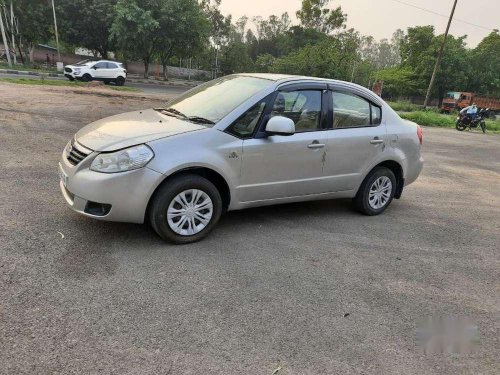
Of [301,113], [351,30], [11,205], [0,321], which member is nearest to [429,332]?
[301,113]

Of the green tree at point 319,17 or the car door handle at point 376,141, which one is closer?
the car door handle at point 376,141

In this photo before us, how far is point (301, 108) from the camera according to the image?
15.8ft

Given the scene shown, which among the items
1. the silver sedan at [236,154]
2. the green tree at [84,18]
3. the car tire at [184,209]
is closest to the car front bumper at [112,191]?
the silver sedan at [236,154]

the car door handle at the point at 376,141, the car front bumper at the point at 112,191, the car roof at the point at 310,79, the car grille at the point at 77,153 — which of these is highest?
the car roof at the point at 310,79

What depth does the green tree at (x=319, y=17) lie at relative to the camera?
57594mm

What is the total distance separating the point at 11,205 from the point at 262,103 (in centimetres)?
292

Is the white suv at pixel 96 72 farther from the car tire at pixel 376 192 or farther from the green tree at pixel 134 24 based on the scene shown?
the car tire at pixel 376 192

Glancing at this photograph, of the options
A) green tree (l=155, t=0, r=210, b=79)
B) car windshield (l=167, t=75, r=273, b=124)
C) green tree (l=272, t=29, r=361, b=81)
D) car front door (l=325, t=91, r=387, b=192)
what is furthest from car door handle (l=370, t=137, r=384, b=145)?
green tree (l=272, t=29, r=361, b=81)

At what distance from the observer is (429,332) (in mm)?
3195

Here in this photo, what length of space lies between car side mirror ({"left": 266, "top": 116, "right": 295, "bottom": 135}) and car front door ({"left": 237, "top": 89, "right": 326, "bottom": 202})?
154mm

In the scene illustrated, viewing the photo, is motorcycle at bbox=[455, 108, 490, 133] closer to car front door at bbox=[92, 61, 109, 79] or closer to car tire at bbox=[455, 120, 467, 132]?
car tire at bbox=[455, 120, 467, 132]

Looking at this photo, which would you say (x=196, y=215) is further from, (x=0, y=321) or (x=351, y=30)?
(x=351, y=30)

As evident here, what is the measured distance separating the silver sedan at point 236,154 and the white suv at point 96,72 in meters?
23.8

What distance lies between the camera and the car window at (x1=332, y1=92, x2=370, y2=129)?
5055 millimetres
